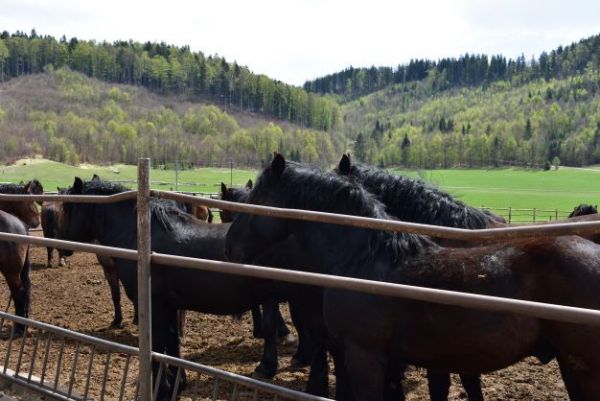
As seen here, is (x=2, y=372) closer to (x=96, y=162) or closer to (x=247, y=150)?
(x=96, y=162)

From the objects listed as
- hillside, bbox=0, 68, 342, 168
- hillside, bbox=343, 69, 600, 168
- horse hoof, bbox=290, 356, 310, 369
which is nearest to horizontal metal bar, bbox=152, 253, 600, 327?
horse hoof, bbox=290, 356, 310, 369

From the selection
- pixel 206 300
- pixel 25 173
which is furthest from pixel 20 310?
pixel 25 173

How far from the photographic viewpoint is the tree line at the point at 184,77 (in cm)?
15912

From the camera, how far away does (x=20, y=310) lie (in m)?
7.83

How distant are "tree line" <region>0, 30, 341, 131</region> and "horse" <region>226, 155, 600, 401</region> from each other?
15678cm

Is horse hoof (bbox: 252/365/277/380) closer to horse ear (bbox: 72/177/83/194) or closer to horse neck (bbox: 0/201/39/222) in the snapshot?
horse ear (bbox: 72/177/83/194)

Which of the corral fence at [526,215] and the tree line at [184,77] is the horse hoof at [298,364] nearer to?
the corral fence at [526,215]

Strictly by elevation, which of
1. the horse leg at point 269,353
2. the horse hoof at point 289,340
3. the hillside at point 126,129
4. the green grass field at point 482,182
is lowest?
the green grass field at point 482,182

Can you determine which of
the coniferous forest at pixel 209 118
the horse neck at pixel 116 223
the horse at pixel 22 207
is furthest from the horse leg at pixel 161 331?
the coniferous forest at pixel 209 118

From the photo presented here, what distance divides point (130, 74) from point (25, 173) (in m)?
104

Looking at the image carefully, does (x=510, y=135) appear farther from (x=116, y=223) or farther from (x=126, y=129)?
(x=116, y=223)

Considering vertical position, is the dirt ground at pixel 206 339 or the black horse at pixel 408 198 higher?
the black horse at pixel 408 198

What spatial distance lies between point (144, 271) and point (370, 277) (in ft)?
4.51

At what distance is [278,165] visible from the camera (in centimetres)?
428
